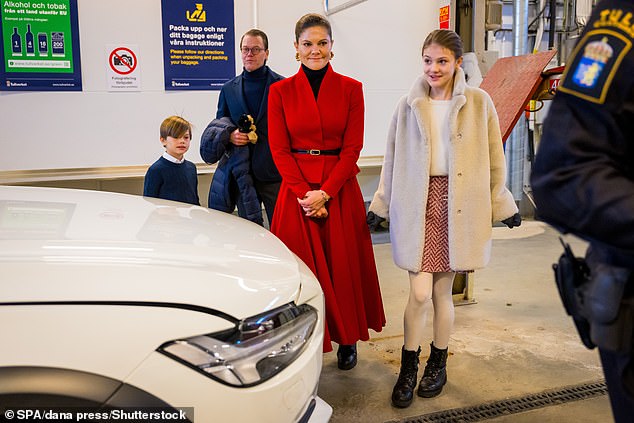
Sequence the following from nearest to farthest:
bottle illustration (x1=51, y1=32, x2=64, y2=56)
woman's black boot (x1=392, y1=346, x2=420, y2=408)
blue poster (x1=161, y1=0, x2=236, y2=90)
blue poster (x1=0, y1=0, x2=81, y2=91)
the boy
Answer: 1. woman's black boot (x1=392, y1=346, x2=420, y2=408)
2. the boy
3. blue poster (x1=0, y1=0, x2=81, y2=91)
4. bottle illustration (x1=51, y1=32, x2=64, y2=56)
5. blue poster (x1=161, y1=0, x2=236, y2=90)

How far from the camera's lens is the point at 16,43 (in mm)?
4844

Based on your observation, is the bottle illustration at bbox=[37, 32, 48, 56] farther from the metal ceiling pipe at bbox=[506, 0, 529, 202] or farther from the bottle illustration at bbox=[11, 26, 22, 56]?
the metal ceiling pipe at bbox=[506, 0, 529, 202]

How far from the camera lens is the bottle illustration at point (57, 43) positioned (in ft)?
16.2

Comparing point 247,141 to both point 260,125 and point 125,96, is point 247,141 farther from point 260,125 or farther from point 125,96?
point 125,96

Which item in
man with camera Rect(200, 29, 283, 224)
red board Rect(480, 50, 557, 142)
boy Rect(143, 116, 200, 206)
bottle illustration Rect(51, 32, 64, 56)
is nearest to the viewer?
man with camera Rect(200, 29, 283, 224)

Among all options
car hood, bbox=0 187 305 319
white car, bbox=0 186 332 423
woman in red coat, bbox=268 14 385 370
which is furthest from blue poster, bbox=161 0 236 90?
white car, bbox=0 186 332 423

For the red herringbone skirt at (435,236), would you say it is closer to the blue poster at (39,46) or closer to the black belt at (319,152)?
the black belt at (319,152)

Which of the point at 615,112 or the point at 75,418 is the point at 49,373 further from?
the point at 615,112

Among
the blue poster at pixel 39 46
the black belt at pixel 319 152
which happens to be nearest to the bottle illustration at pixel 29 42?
the blue poster at pixel 39 46

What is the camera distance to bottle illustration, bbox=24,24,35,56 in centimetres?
484

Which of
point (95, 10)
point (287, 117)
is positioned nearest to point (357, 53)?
point (95, 10)

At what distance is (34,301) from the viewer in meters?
1.21

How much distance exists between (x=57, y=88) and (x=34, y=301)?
428cm

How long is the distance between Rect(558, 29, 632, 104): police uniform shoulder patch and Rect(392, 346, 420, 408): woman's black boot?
184 centimetres
